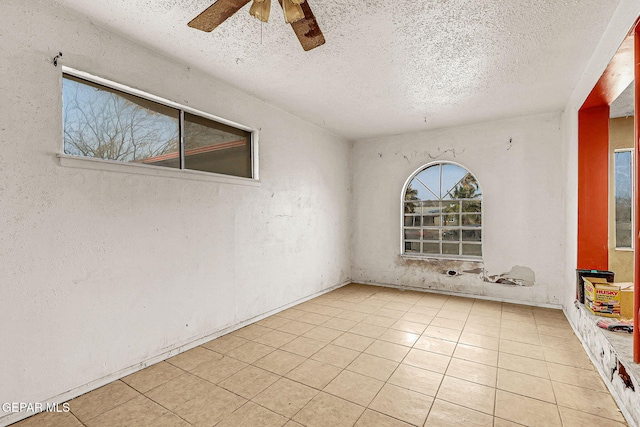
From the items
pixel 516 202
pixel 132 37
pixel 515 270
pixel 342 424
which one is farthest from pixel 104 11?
pixel 515 270

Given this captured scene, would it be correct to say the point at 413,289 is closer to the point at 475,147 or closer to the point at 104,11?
the point at 475,147

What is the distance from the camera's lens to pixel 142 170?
2566 millimetres

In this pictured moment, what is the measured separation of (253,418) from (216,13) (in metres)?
2.46

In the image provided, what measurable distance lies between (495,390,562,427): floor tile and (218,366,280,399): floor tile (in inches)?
64.5

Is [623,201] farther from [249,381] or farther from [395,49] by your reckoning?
[249,381]

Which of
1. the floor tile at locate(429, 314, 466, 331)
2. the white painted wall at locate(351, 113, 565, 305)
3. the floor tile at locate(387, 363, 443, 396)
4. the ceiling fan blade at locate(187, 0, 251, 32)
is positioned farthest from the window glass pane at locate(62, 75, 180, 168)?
the white painted wall at locate(351, 113, 565, 305)

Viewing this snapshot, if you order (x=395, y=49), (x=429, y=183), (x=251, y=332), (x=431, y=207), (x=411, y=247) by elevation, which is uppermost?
(x=395, y=49)

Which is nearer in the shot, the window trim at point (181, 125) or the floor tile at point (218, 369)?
the window trim at point (181, 125)

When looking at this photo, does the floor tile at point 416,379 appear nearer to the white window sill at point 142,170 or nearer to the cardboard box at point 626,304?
the cardboard box at point 626,304

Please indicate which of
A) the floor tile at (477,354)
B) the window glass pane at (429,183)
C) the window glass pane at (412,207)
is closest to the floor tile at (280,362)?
the floor tile at (477,354)

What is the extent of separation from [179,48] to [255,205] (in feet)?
5.91

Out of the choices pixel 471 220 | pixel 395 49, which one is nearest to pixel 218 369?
pixel 395 49

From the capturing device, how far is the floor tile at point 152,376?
7.51ft

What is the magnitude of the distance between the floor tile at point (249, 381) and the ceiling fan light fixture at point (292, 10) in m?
2.46
